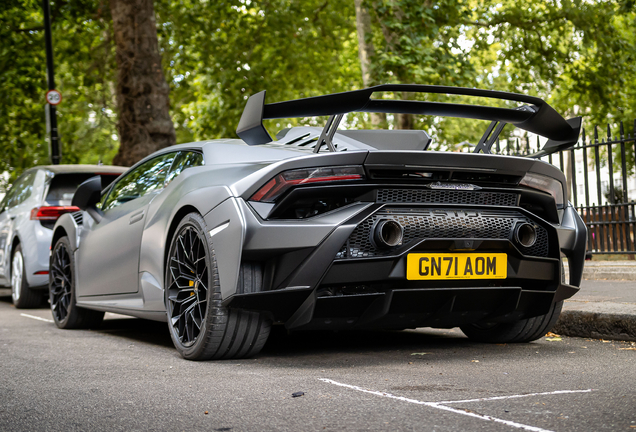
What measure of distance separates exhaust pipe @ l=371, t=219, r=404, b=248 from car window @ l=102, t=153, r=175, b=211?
196cm

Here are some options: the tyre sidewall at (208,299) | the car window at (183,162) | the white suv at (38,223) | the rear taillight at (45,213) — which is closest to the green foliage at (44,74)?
the white suv at (38,223)

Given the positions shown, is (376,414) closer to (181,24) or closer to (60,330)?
(60,330)

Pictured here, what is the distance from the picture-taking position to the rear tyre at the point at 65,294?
6.37 metres

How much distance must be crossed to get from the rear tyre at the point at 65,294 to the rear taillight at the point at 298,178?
3.00 meters

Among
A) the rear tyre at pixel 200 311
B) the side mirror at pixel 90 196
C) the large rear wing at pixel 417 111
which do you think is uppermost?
the large rear wing at pixel 417 111

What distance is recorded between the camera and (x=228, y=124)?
2495cm

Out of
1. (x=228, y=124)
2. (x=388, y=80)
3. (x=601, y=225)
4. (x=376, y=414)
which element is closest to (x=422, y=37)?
(x=388, y=80)

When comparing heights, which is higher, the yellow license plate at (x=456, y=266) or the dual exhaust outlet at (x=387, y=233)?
the dual exhaust outlet at (x=387, y=233)

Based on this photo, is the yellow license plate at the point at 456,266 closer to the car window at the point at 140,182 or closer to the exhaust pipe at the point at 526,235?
the exhaust pipe at the point at 526,235

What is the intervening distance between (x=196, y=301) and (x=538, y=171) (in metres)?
2.14

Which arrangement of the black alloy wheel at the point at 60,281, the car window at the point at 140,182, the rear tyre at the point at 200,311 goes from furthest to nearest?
the black alloy wheel at the point at 60,281
the car window at the point at 140,182
the rear tyre at the point at 200,311

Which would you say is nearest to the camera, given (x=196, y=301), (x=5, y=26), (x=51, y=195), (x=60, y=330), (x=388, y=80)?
(x=196, y=301)

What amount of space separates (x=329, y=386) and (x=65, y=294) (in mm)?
3745

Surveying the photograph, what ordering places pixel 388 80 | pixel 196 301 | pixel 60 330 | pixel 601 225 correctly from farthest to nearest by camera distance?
pixel 388 80
pixel 601 225
pixel 60 330
pixel 196 301
